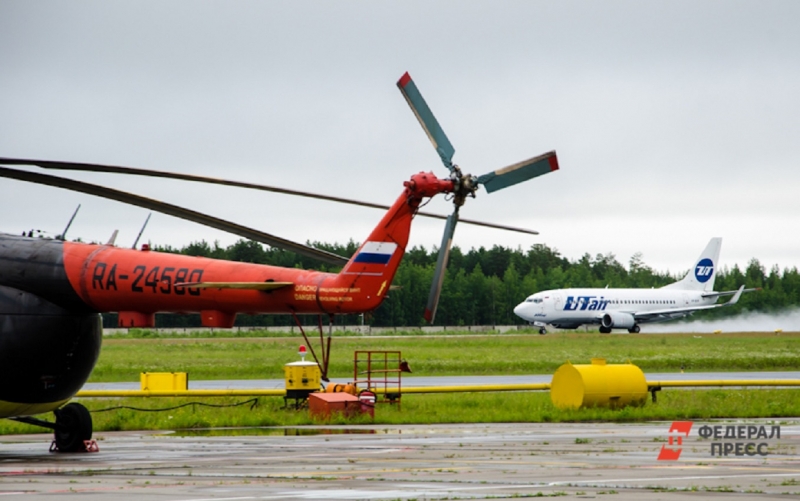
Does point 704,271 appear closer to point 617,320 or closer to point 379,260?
point 617,320

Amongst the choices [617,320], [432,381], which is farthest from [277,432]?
[617,320]

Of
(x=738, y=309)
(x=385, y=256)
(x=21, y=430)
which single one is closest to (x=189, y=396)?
(x=21, y=430)

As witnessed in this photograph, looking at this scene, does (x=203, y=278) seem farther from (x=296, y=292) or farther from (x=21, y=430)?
(x=21, y=430)

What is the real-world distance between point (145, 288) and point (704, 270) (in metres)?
81.1

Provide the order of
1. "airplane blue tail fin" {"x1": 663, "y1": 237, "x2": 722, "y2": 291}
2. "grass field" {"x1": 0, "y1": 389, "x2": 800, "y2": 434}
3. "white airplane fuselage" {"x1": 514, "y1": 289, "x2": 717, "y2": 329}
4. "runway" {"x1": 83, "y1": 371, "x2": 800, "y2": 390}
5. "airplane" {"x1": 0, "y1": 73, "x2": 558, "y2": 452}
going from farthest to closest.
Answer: "airplane blue tail fin" {"x1": 663, "y1": 237, "x2": 722, "y2": 291} < "white airplane fuselage" {"x1": 514, "y1": 289, "x2": 717, "y2": 329} < "runway" {"x1": 83, "y1": 371, "x2": 800, "y2": 390} < "grass field" {"x1": 0, "y1": 389, "x2": 800, "y2": 434} < "airplane" {"x1": 0, "y1": 73, "x2": 558, "y2": 452}

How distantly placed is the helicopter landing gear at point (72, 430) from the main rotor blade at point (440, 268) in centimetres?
679

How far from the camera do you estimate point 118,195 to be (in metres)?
15.6

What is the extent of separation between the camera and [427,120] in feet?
54.9

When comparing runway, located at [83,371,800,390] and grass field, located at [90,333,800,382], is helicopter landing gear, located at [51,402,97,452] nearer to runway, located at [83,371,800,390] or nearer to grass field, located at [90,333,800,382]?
runway, located at [83,371,800,390]

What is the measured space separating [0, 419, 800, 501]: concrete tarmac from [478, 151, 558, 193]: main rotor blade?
412 centimetres

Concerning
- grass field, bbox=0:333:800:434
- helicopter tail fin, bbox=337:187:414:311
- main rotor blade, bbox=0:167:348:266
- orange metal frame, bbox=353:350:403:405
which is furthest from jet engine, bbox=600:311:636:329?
main rotor blade, bbox=0:167:348:266

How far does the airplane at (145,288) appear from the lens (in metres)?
16.9

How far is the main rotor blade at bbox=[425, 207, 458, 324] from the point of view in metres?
16.3

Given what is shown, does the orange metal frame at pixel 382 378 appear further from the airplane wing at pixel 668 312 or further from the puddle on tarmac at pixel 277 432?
the airplane wing at pixel 668 312
